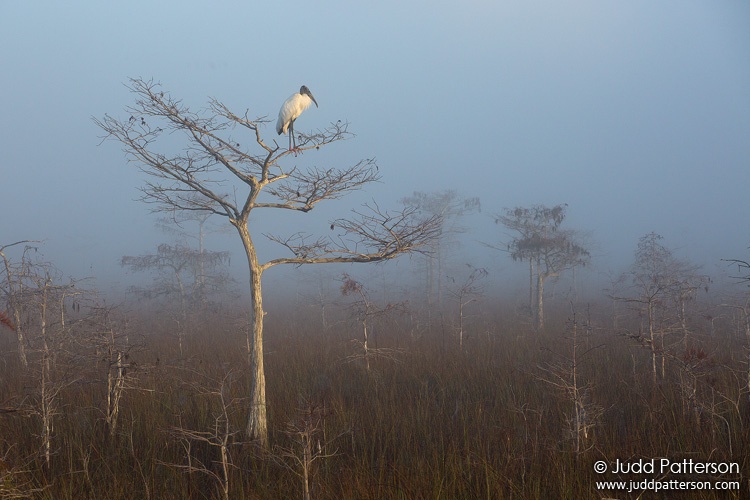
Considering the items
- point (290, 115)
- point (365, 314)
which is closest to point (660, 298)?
point (365, 314)

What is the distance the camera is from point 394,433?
18.1 ft

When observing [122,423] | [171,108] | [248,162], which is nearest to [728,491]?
[248,162]

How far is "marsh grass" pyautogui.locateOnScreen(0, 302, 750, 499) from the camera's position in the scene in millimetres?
4152

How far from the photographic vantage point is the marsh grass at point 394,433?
415 cm

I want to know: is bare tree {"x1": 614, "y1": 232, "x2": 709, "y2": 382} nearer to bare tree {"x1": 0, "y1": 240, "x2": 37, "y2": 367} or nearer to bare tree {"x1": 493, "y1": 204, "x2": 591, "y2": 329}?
bare tree {"x1": 493, "y1": 204, "x2": 591, "y2": 329}

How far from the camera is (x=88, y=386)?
8.32m

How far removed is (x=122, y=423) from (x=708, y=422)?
27.8ft

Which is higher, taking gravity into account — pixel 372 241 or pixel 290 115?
pixel 290 115

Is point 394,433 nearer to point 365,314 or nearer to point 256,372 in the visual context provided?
point 256,372

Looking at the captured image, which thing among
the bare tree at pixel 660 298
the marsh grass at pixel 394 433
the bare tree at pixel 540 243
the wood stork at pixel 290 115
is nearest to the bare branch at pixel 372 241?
the wood stork at pixel 290 115

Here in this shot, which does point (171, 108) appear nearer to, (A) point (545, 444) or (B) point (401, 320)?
(A) point (545, 444)

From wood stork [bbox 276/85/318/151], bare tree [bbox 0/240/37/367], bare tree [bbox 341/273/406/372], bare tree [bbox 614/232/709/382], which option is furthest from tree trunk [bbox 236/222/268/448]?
bare tree [bbox 614/232/709/382]

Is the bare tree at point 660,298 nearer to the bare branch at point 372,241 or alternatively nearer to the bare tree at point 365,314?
the bare branch at point 372,241

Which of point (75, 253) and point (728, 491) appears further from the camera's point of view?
point (75, 253)
